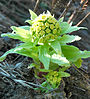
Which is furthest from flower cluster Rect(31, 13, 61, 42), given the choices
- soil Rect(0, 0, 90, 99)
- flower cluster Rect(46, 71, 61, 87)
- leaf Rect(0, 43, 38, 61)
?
soil Rect(0, 0, 90, 99)

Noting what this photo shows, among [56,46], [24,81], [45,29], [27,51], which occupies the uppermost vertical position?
[45,29]

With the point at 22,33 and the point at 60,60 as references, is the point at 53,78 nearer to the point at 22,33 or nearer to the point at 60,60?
the point at 60,60

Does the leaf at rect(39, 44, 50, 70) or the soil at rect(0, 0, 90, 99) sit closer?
the leaf at rect(39, 44, 50, 70)

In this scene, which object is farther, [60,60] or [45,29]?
[45,29]

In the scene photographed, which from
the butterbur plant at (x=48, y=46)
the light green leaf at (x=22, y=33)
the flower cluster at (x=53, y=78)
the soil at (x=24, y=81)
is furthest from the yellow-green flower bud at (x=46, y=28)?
the soil at (x=24, y=81)

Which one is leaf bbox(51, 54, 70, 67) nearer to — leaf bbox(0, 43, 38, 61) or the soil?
leaf bbox(0, 43, 38, 61)

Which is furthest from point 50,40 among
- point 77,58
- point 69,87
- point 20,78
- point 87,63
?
point 87,63

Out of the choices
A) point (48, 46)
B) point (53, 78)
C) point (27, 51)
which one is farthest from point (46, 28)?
point (53, 78)

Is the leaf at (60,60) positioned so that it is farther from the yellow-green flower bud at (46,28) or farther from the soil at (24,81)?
the soil at (24,81)
